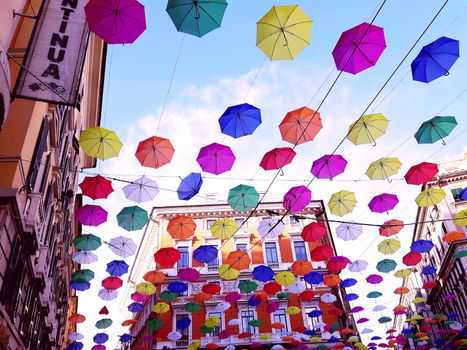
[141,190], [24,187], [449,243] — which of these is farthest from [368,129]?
[449,243]

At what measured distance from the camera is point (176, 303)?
2877 centimetres

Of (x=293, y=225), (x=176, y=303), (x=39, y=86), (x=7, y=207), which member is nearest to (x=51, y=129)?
(x=7, y=207)

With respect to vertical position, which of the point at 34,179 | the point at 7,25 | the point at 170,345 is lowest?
the point at 170,345

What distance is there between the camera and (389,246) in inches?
672

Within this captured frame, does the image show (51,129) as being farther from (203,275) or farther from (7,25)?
(203,275)

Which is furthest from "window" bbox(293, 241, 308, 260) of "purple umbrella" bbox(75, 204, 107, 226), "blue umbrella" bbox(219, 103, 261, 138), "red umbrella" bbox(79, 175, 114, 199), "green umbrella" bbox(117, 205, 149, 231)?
"blue umbrella" bbox(219, 103, 261, 138)

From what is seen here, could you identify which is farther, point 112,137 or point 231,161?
point 231,161

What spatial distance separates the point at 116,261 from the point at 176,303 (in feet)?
44.4

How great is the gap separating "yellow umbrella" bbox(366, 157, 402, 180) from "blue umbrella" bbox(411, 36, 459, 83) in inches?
153

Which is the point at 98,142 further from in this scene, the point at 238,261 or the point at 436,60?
the point at 238,261

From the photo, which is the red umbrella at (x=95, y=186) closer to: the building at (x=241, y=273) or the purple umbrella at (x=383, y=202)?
the purple umbrella at (x=383, y=202)

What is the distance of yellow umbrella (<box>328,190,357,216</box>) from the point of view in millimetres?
13980

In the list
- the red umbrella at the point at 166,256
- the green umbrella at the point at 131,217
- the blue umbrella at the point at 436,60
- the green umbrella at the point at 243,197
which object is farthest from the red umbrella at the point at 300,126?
the red umbrella at the point at 166,256

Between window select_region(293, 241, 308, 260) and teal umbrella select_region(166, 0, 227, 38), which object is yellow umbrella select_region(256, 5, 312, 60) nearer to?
teal umbrella select_region(166, 0, 227, 38)
